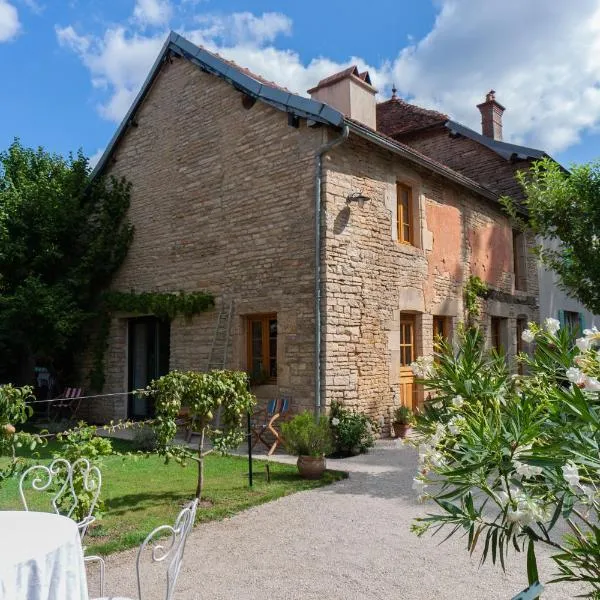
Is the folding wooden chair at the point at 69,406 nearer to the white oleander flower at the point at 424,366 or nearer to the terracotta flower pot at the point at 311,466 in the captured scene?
the terracotta flower pot at the point at 311,466

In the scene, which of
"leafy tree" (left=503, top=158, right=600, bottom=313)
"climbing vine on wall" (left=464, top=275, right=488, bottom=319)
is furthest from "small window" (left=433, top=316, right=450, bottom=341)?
"leafy tree" (left=503, top=158, right=600, bottom=313)

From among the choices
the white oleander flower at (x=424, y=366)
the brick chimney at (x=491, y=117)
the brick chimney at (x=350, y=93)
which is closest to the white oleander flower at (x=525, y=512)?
the white oleander flower at (x=424, y=366)

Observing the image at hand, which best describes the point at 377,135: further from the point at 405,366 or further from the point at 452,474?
the point at 452,474

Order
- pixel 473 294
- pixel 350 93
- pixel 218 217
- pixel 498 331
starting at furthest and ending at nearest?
1. pixel 498 331
2. pixel 473 294
3. pixel 218 217
4. pixel 350 93

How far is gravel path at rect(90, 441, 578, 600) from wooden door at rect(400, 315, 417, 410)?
4139 mm

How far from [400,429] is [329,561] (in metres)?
5.14

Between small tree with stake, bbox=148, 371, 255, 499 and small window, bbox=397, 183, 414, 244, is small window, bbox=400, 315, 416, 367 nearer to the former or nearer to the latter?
small window, bbox=397, 183, 414, 244

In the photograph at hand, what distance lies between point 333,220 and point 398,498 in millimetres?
4278

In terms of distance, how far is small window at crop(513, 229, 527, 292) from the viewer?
13688 mm

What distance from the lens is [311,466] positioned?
20.6 feet

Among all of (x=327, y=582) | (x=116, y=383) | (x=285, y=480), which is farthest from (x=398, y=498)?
(x=116, y=383)

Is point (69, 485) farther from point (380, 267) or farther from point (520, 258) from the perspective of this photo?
point (520, 258)

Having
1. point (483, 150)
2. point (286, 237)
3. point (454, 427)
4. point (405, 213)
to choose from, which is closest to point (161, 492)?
point (286, 237)

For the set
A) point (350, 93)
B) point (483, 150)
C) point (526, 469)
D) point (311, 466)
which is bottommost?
point (311, 466)
